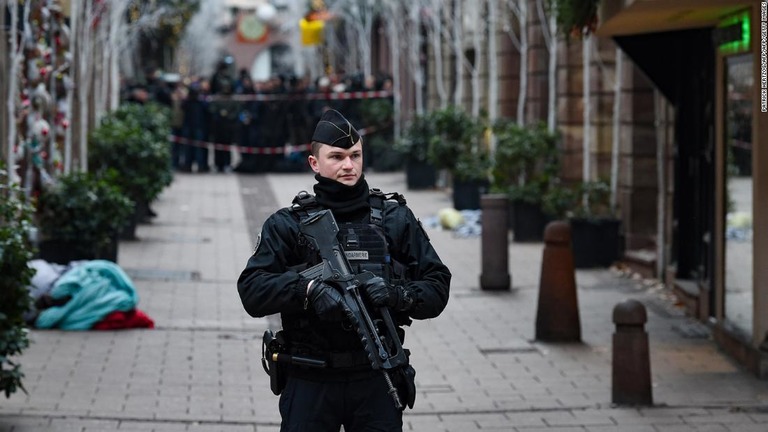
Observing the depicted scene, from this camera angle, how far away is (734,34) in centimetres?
1161

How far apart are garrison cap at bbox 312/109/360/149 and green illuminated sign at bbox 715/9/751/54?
5.97 m

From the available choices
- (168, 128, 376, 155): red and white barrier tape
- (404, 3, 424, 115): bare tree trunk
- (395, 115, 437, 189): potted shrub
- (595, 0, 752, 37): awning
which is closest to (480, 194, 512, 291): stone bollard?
(595, 0, 752, 37): awning

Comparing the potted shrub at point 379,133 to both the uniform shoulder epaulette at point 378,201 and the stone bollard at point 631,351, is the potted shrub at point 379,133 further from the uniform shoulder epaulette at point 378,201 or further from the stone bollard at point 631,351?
the uniform shoulder epaulette at point 378,201

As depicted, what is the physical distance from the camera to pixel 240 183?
1164 inches

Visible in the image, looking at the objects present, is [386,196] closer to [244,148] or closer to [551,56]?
[551,56]

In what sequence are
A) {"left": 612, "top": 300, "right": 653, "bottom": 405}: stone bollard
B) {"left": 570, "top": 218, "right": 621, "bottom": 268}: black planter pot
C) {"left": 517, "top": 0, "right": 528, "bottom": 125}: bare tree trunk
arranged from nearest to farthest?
{"left": 612, "top": 300, "right": 653, "bottom": 405}: stone bollard < {"left": 570, "top": 218, "right": 621, "bottom": 268}: black planter pot < {"left": 517, "top": 0, "right": 528, "bottom": 125}: bare tree trunk

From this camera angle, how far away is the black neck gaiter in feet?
18.7

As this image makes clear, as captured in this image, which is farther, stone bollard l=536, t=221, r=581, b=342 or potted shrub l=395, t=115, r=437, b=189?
potted shrub l=395, t=115, r=437, b=189

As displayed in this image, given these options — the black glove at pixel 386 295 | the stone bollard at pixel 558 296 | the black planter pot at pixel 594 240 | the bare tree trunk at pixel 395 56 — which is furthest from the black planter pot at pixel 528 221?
the black glove at pixel 386 295

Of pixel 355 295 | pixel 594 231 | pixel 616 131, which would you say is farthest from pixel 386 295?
pixel 616 131

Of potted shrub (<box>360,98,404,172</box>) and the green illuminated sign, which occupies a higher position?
the green illuminated sign

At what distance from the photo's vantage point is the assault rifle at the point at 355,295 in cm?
545

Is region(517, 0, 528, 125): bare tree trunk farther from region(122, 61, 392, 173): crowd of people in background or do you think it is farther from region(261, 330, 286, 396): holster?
region(261, 330, 286, 396): holster

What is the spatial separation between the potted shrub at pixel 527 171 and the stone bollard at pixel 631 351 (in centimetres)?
955
